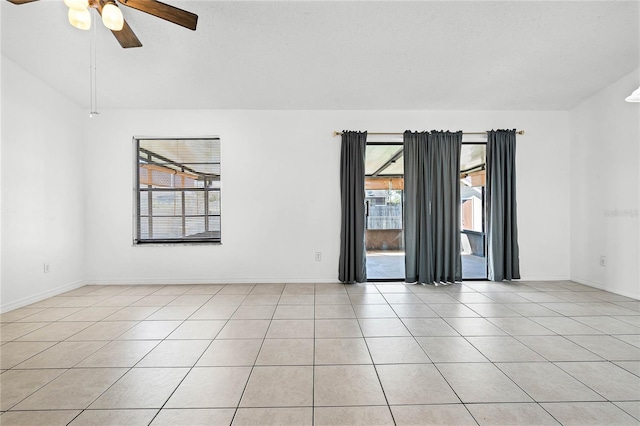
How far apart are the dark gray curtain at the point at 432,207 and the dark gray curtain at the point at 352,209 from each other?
68cm

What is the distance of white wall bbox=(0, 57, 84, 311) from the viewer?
303cm

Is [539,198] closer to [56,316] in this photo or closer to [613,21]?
[613,21]

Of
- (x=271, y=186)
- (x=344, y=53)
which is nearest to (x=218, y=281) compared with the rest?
(x=271, y=186)

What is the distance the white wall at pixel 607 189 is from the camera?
3.37m

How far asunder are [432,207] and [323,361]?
2.97 meters

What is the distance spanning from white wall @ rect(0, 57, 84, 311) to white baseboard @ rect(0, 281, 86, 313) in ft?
0.04

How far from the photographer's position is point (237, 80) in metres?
3.37

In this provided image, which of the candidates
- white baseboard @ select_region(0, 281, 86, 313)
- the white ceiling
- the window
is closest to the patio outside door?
the white ceiling

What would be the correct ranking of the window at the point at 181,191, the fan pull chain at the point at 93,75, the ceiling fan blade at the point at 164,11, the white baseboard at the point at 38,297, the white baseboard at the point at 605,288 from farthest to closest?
the window at the point at 181,191, the white baseboard at the point at 605,288, the white baseboard at the point at 38,297, the fan pull chain at the point at 93,75, the ceiling fan blade at the point at 164,11

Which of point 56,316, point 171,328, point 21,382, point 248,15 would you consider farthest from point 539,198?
point 56,316

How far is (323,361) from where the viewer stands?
197 centimetres

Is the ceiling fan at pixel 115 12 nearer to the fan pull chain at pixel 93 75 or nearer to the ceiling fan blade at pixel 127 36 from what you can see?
the ceiling fan blade at pixel 127 36

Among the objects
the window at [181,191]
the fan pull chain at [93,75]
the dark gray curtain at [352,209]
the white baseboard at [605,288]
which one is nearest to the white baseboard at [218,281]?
the dark gray curtain at [352,209]

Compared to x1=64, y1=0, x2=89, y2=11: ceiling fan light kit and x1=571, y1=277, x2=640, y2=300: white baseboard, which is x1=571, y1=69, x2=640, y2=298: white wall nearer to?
x1=571, y1=277, x2=640, y2=300: white baseboard
